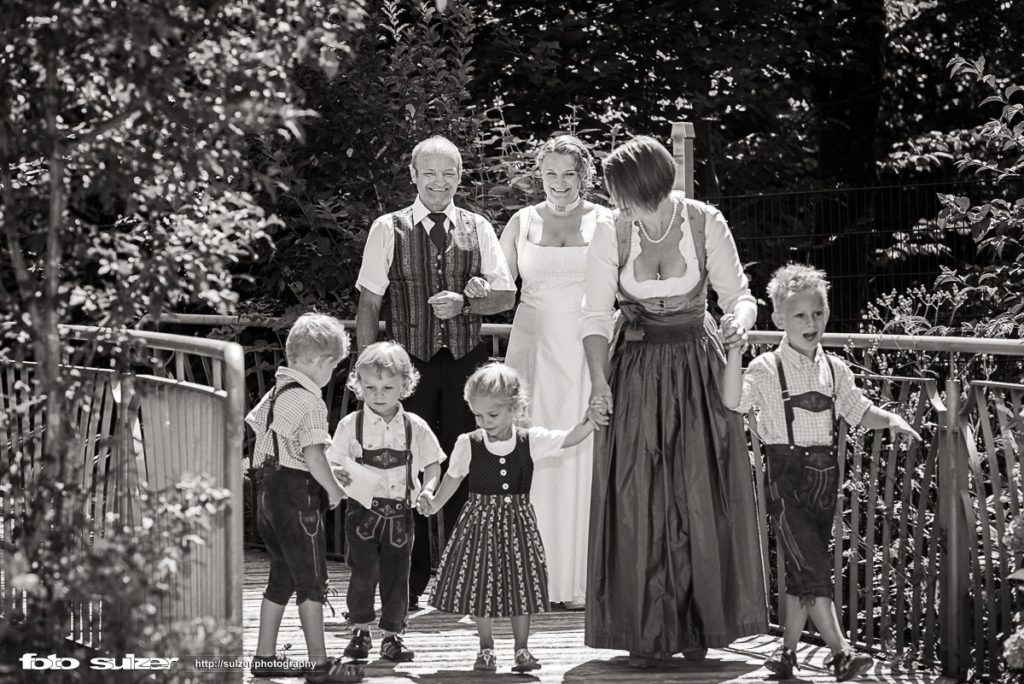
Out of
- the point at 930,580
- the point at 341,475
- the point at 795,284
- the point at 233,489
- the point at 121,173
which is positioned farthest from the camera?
the point at 930,580

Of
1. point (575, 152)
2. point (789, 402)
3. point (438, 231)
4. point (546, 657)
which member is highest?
point (575, 152)

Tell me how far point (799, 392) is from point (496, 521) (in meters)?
1.07

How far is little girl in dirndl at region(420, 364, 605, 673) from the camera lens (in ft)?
16.7

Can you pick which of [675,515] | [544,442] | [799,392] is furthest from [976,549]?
[544,442]

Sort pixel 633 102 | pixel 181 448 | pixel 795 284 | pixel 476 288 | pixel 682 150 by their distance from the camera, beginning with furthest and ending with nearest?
pixel 633 102 < pixel 682 150 < pixel 476 288 < pixel 795 284 < pixel 181 448

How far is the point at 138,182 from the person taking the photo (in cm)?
364

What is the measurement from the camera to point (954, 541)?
505 centimetres

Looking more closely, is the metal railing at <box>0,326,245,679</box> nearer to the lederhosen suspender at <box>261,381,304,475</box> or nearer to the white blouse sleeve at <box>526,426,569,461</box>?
the lederhosen suspender at <box>261,381,304,475</box>

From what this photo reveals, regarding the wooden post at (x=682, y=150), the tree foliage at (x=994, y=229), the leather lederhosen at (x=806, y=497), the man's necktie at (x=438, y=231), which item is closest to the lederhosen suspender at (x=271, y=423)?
the man's necktie at (x=438, y=231)

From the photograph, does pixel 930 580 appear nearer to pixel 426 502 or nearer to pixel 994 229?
pixel 426 502

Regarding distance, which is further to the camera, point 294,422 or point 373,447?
point 373,447

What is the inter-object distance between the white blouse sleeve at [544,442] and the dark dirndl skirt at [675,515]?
0.58 feet

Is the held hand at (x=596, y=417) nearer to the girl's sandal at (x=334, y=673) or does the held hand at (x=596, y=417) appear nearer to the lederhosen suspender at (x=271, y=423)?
the lederhosen suspender at (x=271, y=423)

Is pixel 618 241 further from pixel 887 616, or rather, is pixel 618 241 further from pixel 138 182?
pixel 138 182
